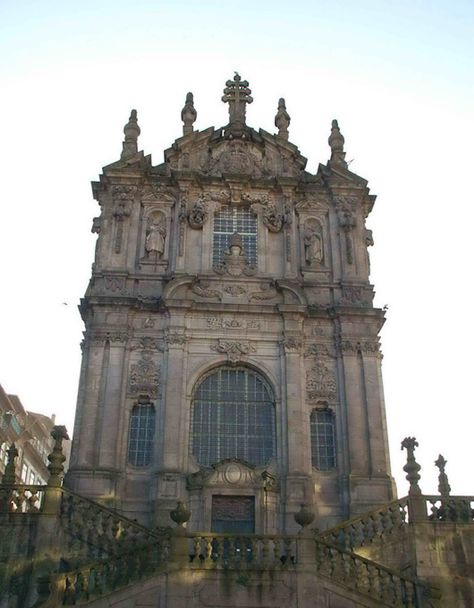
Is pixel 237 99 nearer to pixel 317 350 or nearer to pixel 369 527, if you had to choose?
pixel 317 350

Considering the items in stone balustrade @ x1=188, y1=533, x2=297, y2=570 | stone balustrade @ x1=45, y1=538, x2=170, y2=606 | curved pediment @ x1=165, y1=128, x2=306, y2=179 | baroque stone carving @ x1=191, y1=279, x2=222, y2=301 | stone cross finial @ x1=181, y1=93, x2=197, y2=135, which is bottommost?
stone balustrade @ x1=45, y1=538, x2=170, y2=606

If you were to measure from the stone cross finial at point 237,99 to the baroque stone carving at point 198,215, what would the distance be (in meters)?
3.79

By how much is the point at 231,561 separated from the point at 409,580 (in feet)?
11.6

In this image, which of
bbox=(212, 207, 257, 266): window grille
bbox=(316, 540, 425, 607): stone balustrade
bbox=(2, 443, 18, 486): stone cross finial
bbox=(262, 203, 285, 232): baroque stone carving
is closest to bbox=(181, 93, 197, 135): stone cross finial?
bbox=(212, 207, 257, 266): window grille

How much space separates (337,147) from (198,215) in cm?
603

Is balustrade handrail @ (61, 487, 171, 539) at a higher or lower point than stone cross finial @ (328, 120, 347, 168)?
lower

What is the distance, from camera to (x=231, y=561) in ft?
47.9

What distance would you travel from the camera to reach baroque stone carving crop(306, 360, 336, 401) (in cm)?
2134

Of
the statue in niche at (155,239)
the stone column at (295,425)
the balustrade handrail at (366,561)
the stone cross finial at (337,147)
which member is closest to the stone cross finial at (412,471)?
the balustrade handrail at (366,561)

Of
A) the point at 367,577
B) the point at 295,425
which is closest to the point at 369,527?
the point at 367,577

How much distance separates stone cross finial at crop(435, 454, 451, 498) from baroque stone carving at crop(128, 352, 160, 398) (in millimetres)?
8223

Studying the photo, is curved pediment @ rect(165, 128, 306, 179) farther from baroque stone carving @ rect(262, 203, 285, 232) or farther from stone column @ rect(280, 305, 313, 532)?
stone column @ rect(280, 305, 313, 532)

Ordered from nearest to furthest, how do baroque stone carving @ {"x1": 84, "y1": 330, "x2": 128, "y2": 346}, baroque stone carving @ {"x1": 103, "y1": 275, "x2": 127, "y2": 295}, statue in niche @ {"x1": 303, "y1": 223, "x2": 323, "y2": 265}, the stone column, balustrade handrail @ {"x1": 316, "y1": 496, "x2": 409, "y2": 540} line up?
balustrade handrail @ {"x1": 316, "y1": 496, "x2": 409, "y2": 540} < the stone column < baroque stone carving @ {"x1": 84, "y1": 330, "x2": 128, "y2": 346} < baroque stone carving @ {"x1": 103, "y1": 275, "x2": 127, "y2": 295} < statue in niche @ {"x1": 303, "y1": 223, "x2": 323, "y2": 265}

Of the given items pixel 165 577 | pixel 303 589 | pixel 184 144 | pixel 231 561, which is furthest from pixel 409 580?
pixel 184 144
